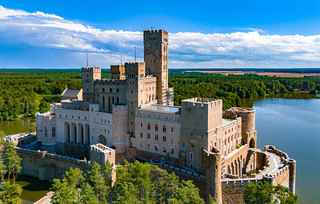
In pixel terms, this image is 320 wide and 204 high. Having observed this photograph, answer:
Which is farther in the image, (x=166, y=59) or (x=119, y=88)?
(x=166, y=59)

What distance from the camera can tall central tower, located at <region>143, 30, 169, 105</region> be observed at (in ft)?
136

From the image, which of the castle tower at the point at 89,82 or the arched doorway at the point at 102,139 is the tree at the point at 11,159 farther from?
the castle tower at the point at 89,82

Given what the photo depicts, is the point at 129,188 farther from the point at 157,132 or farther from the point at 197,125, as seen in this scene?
the point at 197,125

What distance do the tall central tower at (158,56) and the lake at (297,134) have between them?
2219 cm

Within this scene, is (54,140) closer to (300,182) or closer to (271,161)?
Answer: (271,161)

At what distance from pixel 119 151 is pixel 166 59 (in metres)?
16.5

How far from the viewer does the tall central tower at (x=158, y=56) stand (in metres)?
41.4

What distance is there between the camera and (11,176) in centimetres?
3941

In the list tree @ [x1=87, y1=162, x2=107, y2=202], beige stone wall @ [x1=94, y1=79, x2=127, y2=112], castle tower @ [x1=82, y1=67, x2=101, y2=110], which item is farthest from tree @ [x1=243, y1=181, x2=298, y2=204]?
castle tower @ [x1=82, y1=67, x2=101, y2=110]

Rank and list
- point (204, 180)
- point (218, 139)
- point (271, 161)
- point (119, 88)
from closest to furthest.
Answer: point (204, 180) < point (218, 139) < point (271, 161) < point (119, 88)

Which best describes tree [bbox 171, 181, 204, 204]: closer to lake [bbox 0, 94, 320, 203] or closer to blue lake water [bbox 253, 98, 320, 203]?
blue lake water [bbox 253, 98, 320, 203]

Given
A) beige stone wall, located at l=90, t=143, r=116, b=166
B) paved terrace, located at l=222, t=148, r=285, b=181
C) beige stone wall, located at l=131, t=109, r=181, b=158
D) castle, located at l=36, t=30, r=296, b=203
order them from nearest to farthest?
castle, located at l=36, t=30, r=296, b=203 → paved terrace, located at l=222, t=148, r=285, b=181 → beige stone wall, located at l=90, t=143, r=116, b=166 → beige stone wall, located at l=131, t=109, r=181, b=158

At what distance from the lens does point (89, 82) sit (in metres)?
41.4

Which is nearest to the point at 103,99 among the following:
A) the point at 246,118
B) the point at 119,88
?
the point at 119,88
